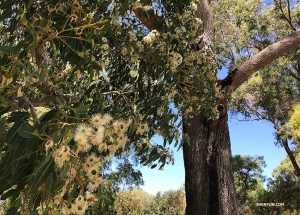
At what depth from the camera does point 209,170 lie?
11.0ft

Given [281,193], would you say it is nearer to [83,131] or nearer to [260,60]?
[260,60]

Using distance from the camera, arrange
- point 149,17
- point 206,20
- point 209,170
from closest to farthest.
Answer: point 149,17 < point 209,170 < point 206,20

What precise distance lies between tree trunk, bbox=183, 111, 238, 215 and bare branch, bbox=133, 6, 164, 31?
2.99ft

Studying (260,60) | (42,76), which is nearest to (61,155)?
(42,76)

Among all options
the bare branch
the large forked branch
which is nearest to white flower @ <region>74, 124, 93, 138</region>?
the bare branch

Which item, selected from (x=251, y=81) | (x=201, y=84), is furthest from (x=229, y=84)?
(x=251, y=81)

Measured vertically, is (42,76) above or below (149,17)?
below

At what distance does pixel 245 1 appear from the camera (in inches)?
358

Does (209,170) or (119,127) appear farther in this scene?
(209,170)

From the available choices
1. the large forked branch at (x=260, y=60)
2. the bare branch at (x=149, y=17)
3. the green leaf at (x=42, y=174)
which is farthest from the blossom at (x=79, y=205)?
the large forked branch at (x=260, y=60)

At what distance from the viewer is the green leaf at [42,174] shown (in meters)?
0.97

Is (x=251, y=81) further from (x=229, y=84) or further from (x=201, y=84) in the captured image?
(x=201, y=84)

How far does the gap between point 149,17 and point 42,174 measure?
7.56 ft

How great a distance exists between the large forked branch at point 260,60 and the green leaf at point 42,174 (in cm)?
281
